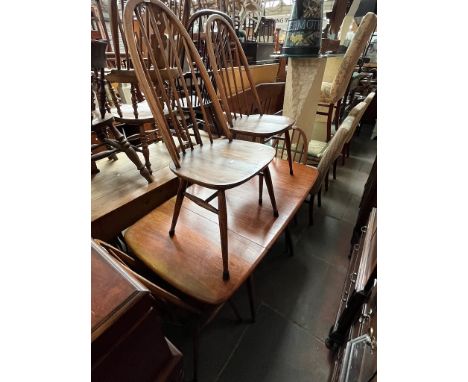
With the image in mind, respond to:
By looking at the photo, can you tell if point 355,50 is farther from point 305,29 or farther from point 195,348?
point 195,348

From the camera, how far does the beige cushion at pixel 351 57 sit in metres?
1.50

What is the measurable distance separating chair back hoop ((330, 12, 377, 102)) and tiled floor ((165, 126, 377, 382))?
1189mm

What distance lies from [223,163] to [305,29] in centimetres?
130

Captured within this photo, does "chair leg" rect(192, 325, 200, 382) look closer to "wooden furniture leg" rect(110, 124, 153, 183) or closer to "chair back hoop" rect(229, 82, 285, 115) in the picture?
"wooden furniture leg" rect(110, 124, 153, 183)

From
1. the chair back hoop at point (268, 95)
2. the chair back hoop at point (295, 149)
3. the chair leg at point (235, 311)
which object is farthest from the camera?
the chair back hoop at point (268, 95)

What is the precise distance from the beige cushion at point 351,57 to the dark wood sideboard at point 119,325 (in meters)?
1.93

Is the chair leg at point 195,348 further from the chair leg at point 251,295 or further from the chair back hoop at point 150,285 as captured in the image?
A: the chair leg at point 251,295

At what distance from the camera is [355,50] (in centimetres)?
163

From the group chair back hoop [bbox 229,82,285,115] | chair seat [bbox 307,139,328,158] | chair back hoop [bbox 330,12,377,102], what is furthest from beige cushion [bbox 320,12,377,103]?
chair back hoop [bbox 229,82,285,115]

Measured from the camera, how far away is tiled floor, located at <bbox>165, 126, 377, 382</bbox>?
99 centimetres

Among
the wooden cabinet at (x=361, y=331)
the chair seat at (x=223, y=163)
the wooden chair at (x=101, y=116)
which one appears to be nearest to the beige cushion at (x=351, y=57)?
the chair seat at (x=223, y=163)

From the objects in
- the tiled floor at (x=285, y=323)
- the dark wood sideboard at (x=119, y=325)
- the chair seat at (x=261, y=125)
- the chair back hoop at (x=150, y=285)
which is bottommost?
the tiled floor at (x=285, y=323)
